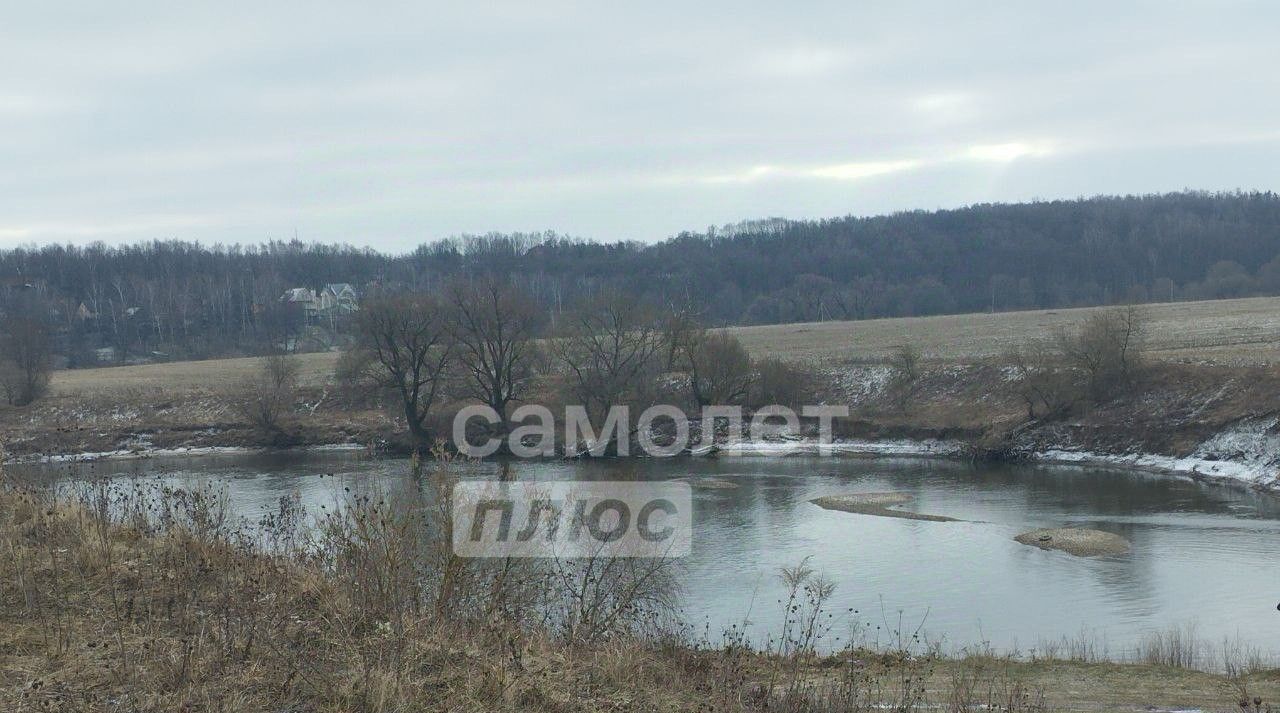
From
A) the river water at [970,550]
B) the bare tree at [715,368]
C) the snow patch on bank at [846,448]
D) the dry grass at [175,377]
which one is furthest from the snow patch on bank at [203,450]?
the snow patch on bank at [846,448]

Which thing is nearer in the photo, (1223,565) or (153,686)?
(153,686)

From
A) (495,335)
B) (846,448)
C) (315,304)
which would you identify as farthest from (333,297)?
(846,448)

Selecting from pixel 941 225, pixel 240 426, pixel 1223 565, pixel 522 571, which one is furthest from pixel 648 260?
pixel 522 571

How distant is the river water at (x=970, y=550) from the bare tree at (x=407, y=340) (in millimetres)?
8388

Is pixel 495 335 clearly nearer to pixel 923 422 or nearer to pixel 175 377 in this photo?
pixel 923 422

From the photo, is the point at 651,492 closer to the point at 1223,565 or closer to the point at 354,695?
the point at 1223,565

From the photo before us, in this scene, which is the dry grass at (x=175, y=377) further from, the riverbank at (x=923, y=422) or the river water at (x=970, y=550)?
the river water at (x=970, y=550)

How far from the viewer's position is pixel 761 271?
410ft

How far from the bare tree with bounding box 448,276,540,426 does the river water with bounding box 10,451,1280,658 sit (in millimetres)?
8897

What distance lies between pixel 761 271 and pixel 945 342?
6222 cm

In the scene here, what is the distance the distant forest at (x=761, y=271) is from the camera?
101 m

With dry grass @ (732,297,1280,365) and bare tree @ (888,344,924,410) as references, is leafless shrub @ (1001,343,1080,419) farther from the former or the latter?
bare tree @ (888,344,924,410)

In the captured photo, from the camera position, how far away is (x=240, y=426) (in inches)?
2067

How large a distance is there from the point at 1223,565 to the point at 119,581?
21405mm
